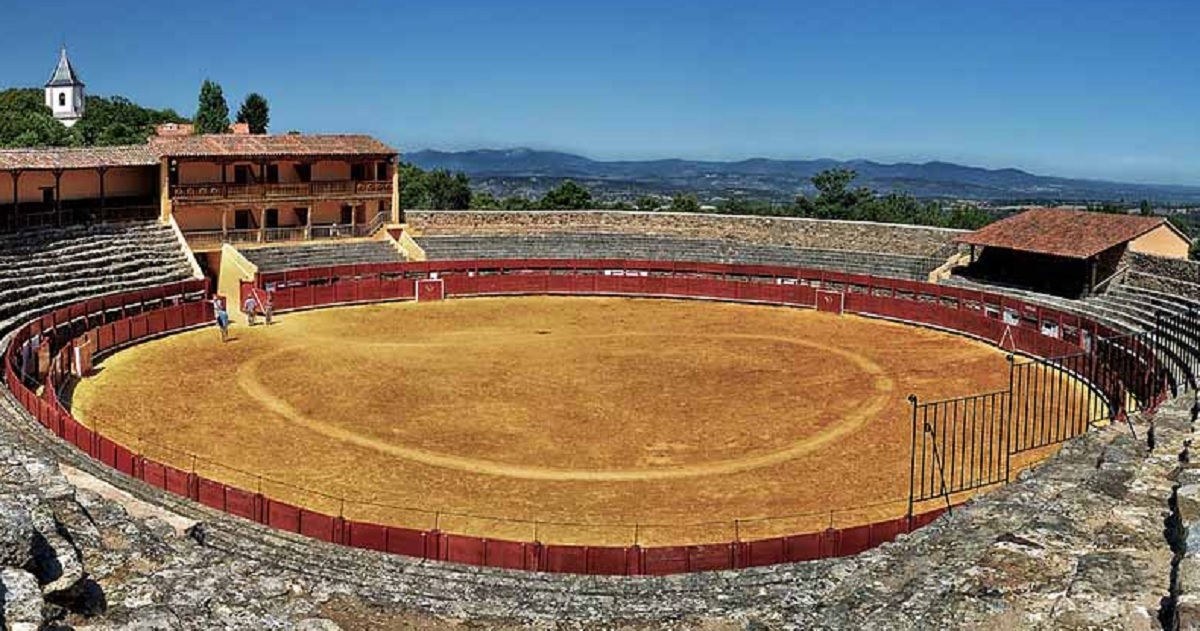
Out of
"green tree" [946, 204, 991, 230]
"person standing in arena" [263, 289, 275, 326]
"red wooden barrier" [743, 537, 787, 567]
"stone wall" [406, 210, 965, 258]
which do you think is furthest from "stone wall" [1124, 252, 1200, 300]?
"green tree" [946, 204, 991, 230]

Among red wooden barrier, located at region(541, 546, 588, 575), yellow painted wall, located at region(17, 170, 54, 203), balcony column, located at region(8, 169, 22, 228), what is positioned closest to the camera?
red wooden barrier, located at region(541, 546, 588, 575)

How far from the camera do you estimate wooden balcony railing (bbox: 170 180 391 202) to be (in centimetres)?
4522

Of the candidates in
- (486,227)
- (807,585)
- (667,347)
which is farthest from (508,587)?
(486,227)

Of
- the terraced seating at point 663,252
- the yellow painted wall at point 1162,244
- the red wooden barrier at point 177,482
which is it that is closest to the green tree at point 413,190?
the terraced seating at point 663,252

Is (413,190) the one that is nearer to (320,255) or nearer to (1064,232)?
(320,255)

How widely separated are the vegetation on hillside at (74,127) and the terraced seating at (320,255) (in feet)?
118

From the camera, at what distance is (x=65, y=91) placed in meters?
145

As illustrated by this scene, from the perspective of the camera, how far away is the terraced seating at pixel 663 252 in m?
47.6

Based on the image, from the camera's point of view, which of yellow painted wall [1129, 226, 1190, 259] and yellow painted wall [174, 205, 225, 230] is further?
yellow painted wall [174, 205, 225, 230]

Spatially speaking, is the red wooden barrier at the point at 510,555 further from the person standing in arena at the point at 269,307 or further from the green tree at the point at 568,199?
the green tree at the point at 568,199

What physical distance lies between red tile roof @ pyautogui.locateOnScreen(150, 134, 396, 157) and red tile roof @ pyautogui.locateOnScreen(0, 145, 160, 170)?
0.75 metres

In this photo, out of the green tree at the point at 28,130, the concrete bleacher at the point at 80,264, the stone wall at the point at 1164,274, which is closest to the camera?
the concrete bleacher at the point at 80,264

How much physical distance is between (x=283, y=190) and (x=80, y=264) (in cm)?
1090

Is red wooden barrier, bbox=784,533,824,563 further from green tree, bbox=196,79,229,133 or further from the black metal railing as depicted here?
green tree, bbox=196,79,229,133
